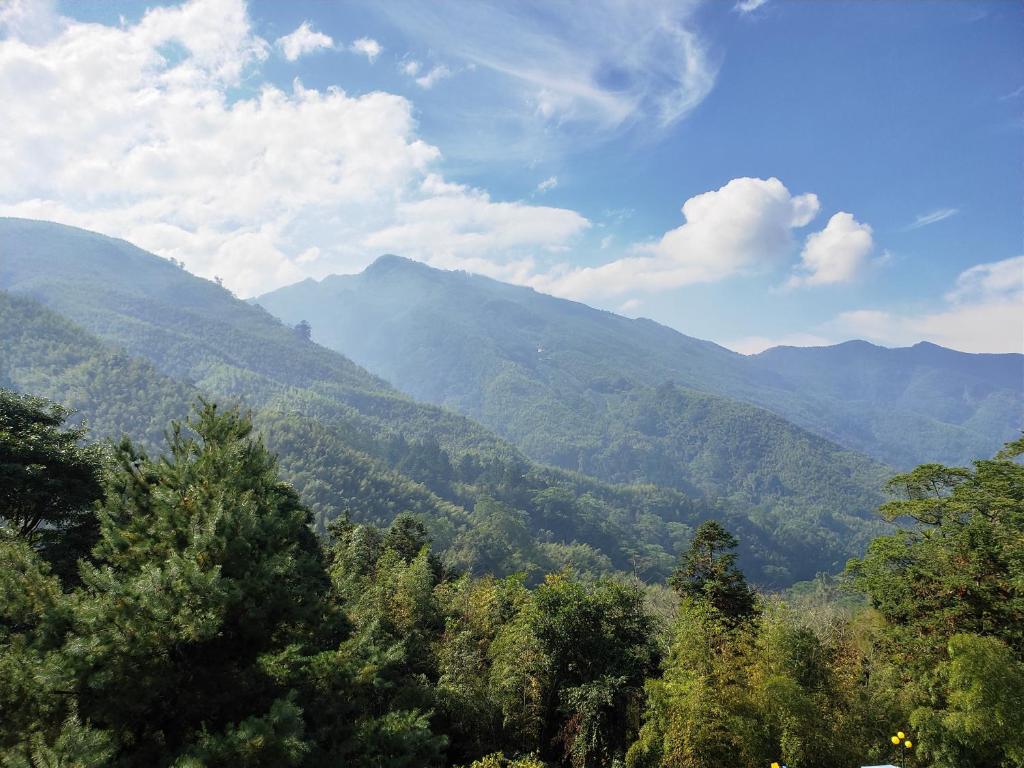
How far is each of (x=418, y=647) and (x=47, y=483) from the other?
14.4m

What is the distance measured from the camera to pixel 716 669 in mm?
15453

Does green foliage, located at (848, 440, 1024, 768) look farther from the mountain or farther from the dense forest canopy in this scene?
the mountain

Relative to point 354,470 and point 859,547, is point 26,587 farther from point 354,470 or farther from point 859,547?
point 859,547

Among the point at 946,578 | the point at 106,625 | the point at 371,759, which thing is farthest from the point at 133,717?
the point at 946,578

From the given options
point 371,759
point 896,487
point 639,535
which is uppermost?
point 896,487

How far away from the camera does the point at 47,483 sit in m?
18.9

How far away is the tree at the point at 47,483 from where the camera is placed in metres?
18.1

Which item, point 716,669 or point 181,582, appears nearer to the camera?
point 181,582

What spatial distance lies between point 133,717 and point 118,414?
160m

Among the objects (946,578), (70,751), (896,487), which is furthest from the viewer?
(896,487)

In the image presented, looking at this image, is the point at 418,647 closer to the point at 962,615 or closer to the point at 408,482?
the point at 962,615

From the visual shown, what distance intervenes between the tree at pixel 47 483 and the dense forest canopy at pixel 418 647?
0.09 m

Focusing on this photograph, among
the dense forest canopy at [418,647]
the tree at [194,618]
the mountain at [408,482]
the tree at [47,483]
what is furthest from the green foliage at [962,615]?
the mountain at [408,482]

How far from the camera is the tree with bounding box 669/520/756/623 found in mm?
21438
